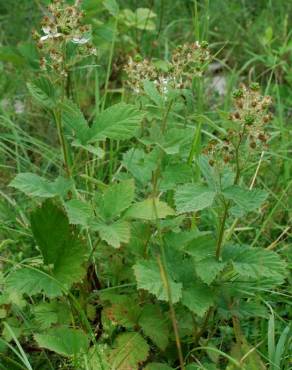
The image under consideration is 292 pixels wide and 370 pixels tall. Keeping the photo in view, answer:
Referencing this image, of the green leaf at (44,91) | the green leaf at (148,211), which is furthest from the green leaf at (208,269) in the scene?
the green leaf at (44,91)

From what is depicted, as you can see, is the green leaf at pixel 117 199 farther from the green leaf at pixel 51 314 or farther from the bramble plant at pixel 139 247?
the green leaf at pixel 51 314

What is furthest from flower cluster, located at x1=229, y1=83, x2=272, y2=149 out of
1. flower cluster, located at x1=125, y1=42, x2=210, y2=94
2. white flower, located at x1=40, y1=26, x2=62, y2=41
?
white flower, located at x1=40, y1=26, x2=62, y2=41

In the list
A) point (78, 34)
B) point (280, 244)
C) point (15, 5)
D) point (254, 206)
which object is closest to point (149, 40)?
point (15, 5)

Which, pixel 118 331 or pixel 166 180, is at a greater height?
pixel 166 180

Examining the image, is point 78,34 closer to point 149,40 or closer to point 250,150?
point 250,150

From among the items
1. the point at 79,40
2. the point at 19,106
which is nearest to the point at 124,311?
the point at 79,40

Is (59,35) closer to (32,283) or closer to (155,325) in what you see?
(32,283)
